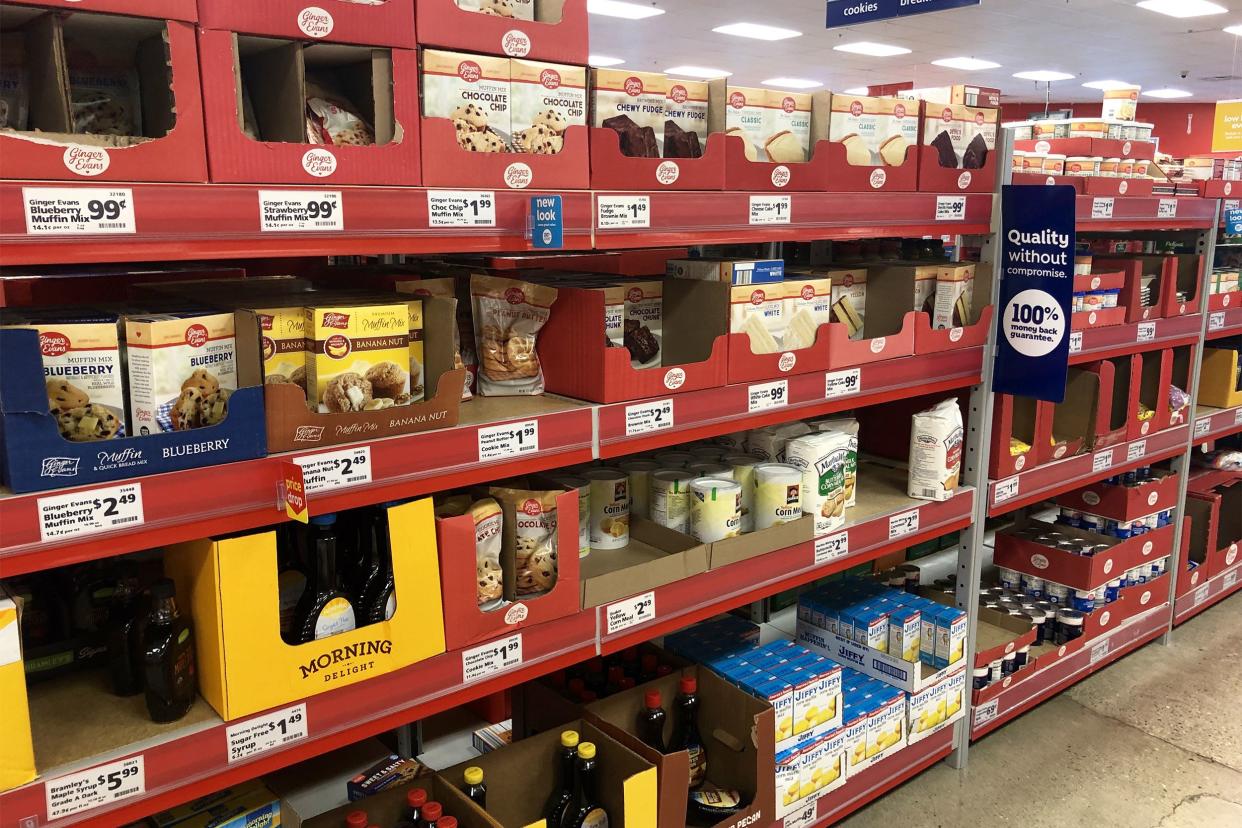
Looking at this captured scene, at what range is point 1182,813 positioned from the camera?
9.45 ft

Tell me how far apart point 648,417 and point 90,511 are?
1069 mm

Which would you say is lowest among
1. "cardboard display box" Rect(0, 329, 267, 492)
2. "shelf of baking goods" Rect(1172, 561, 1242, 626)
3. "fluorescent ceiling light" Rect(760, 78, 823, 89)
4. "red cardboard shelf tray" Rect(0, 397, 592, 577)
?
"shelf of baking goods" Rect(1172, 561, 1242, 626)

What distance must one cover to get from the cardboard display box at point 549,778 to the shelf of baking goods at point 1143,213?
7.23 ft

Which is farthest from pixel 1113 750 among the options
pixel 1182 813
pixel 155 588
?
pixel 155 588

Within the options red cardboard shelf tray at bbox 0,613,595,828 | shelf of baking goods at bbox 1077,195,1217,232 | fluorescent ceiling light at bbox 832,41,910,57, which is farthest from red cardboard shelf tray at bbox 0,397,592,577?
fluorescent ceiling light at bbox 832,41,910,57

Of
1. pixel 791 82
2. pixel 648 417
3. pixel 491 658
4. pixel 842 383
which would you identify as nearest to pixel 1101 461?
pixel 842 383

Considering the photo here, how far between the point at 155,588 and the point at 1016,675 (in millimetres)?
2803

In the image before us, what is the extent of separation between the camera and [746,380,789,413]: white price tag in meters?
2.23

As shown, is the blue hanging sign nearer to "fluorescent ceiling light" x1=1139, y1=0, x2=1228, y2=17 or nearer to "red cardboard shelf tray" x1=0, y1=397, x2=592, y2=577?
"red cardboard shelf tray" x1=0, y1=397, x2=592, y2=577

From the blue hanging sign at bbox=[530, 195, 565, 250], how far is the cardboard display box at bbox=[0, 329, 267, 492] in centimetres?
57

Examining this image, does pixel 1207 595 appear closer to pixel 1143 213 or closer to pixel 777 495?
pixel 1143 213

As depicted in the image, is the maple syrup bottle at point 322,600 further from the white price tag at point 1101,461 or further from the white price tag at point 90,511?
the white price tag at point 1101,461

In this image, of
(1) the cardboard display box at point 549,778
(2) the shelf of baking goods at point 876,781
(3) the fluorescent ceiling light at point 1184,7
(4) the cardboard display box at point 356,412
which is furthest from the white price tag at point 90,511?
(3) the fluorescent ceiling light at point 1184,7

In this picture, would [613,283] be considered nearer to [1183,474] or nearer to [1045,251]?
[1045,251]
